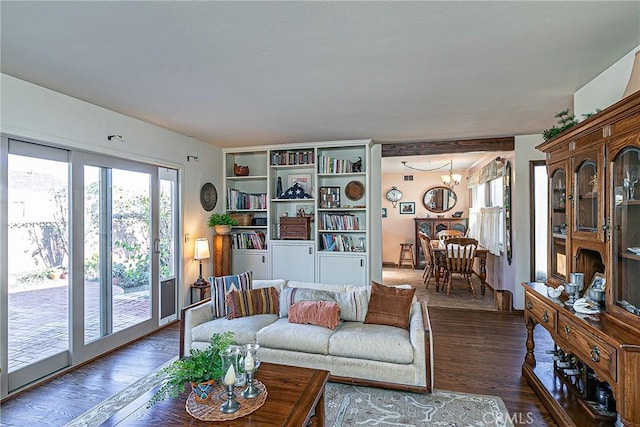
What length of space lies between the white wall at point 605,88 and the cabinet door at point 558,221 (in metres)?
0.56

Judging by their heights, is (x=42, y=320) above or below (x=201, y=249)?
below

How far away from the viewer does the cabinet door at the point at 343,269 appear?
4859 millimetres

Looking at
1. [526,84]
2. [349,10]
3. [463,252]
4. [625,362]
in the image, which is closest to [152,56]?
[349,10]

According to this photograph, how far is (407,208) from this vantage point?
9109 millimetres

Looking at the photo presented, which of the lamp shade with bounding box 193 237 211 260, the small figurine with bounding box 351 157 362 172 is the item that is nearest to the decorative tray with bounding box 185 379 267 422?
the lamp shade with bounding box 193 237 211 260

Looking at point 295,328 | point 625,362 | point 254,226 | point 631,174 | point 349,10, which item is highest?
point 349,10

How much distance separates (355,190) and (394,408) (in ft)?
10.6

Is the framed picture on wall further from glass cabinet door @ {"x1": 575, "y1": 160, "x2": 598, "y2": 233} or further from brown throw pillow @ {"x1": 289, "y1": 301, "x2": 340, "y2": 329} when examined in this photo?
glass cabinet door @ {"x1": 575, "y1": 160, "x2": 598, "y2": 233}

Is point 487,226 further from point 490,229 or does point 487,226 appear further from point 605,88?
point 605,88

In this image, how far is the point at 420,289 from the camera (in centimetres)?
644

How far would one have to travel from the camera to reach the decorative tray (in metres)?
1.66

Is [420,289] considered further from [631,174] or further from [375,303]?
[631,174]

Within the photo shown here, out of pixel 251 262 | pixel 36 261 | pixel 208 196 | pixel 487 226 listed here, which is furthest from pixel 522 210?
pixel 36 261

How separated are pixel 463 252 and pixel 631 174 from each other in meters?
4.27
